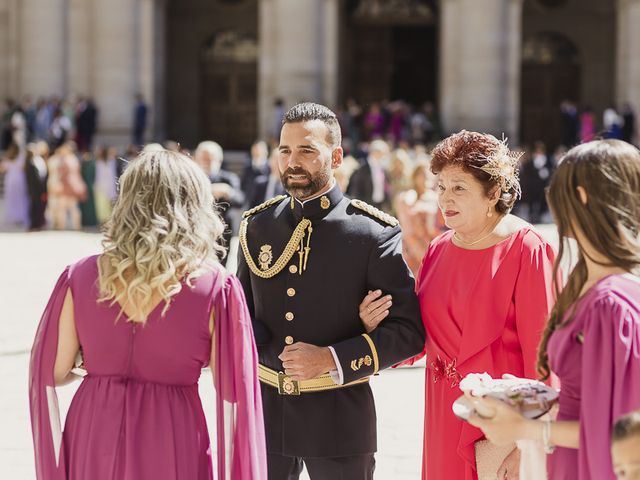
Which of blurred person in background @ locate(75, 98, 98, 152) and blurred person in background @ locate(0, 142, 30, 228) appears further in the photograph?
blurred person in background @ locate(75, 98, 98, 152)

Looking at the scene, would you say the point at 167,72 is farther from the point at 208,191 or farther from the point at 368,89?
the point at 208,191

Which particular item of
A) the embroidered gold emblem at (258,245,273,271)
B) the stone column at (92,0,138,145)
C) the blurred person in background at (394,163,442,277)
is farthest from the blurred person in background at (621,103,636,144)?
the embroidered gold emblem at (258,245,273,271)

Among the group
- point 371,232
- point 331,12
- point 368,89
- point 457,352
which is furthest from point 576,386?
point 368,89

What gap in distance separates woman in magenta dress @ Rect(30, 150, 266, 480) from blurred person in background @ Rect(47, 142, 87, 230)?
2002 cm

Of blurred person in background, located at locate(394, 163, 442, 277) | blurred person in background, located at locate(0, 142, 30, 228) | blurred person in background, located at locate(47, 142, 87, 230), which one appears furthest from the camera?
blurred person in background, located at locate(0, 142, 30, 228)

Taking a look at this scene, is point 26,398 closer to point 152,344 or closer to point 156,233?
point 152,344

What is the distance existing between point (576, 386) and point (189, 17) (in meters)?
34.0

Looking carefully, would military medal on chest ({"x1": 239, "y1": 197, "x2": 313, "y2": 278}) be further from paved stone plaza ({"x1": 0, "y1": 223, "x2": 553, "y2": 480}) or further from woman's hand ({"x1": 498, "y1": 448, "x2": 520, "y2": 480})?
paved stone plaza ({"x1": 0, "y1": 223, "x2": 553, "y2": 480})

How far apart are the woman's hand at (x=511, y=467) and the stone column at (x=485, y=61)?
26177mm

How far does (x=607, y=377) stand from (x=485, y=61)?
2770 cm

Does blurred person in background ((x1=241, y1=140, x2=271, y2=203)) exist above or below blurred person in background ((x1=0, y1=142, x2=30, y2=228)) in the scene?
above

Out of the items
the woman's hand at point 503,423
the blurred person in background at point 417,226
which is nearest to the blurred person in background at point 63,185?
the blurred person in background at point 417,226

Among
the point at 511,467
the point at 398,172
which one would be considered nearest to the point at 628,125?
the point at 398,172

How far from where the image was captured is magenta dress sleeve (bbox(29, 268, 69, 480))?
13.6 ft
